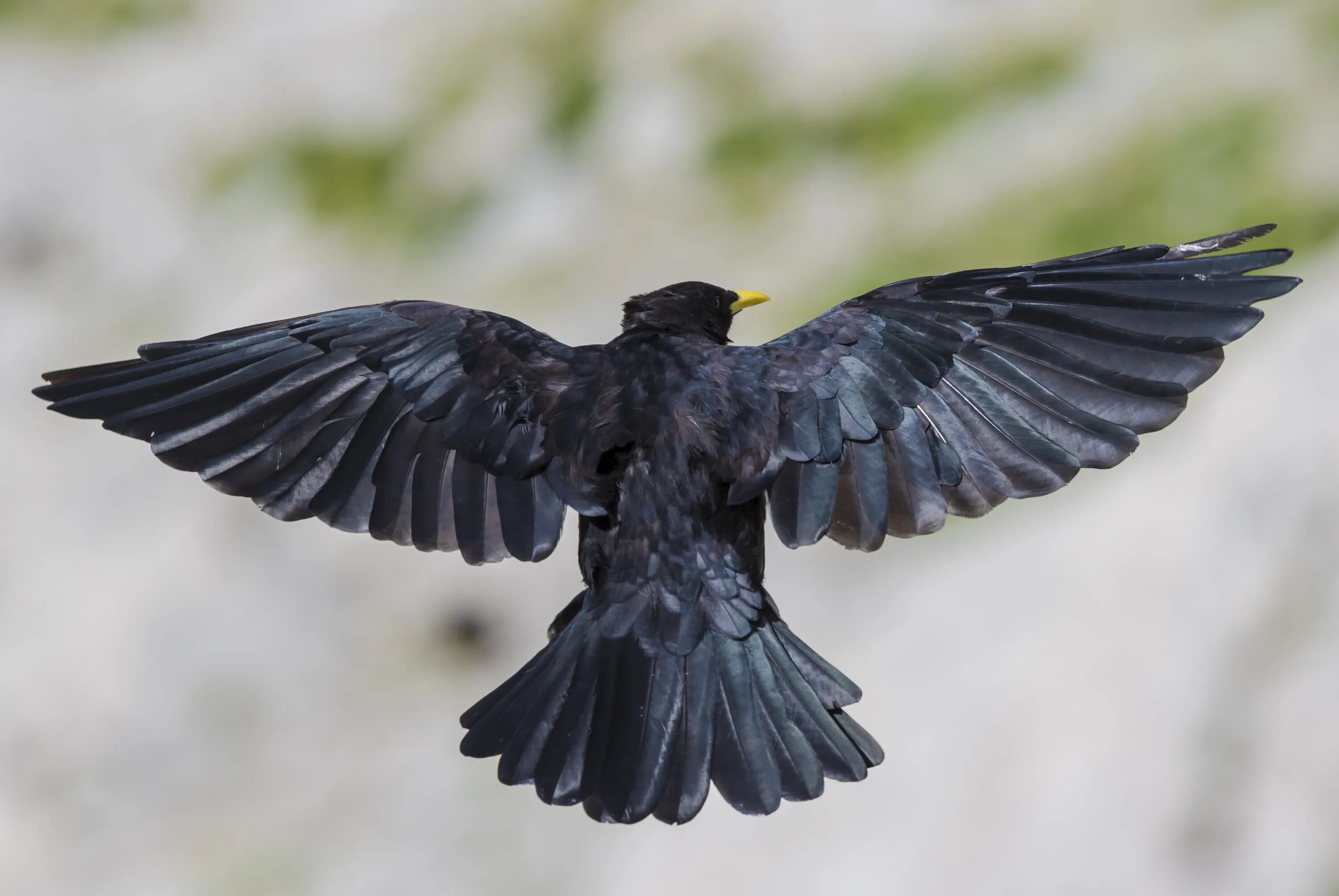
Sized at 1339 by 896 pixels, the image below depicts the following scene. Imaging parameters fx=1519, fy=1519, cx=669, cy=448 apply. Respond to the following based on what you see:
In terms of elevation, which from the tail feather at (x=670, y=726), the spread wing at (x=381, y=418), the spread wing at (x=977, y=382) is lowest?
the tail feather at (x=670, y=726)

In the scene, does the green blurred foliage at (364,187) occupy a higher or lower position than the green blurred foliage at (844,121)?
higher

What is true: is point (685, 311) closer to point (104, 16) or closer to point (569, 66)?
point (569, 66)

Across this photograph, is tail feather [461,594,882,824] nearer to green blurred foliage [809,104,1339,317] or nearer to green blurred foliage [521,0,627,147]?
green blurred foliage [809,104,1339,317]

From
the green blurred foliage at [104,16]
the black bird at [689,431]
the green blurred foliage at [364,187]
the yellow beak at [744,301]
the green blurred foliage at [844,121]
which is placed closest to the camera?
the black bird at [689,431]

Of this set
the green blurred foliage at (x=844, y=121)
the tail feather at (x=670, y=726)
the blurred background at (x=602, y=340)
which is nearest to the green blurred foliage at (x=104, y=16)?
the blurred background at (x=602, y=340)

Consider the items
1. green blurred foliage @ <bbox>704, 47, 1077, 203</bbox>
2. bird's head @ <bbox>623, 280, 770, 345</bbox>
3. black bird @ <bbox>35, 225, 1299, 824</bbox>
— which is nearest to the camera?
black bird @ <bbox>35, 225, 1299, 824</bbox>

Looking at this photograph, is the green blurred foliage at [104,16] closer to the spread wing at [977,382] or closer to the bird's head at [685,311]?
the bird's head at [685,311]

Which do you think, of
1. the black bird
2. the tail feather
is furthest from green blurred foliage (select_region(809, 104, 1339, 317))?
the tail feather
